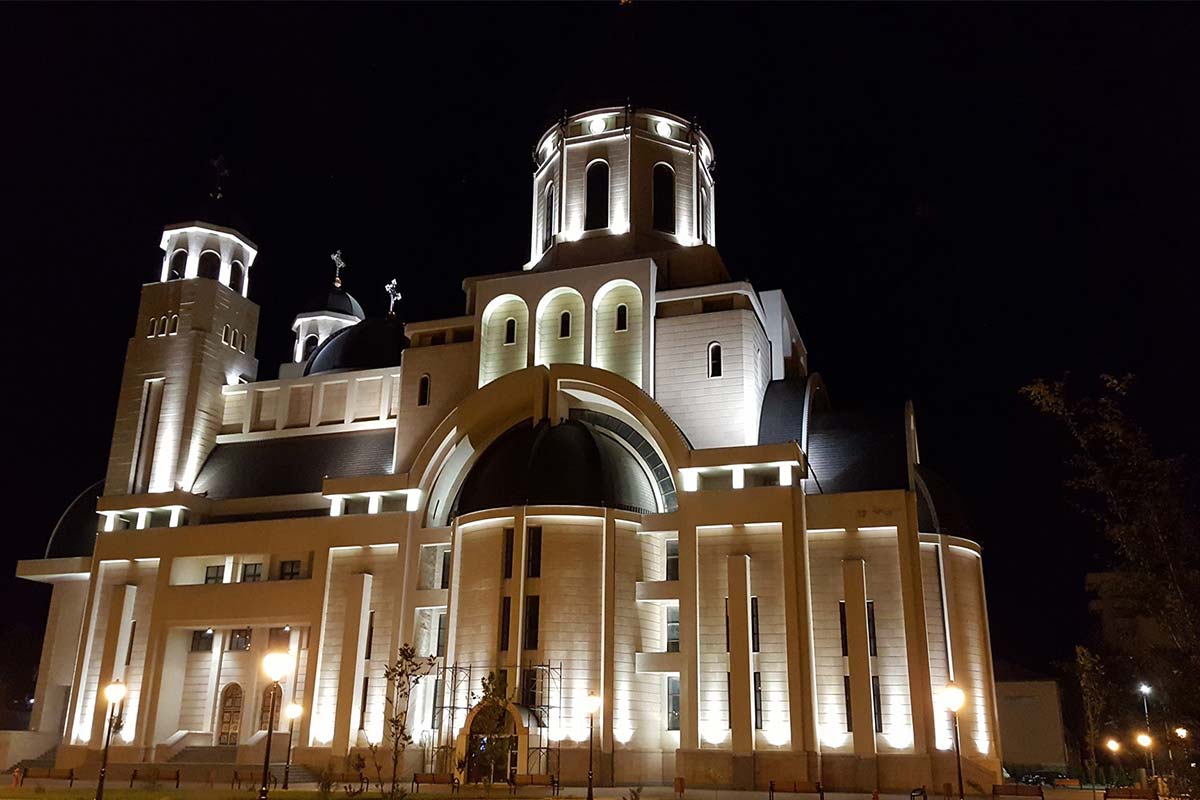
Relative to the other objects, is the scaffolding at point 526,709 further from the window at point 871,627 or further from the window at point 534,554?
the window at point 871,627

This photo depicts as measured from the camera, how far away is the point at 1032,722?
147ft

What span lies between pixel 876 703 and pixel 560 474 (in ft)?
36.7

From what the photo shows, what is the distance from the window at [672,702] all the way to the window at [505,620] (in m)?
5.07

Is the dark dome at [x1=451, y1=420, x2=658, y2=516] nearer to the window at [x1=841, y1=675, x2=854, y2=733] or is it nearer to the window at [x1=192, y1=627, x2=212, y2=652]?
the window at [x1=841, y1=675, x2=854, y2=733]

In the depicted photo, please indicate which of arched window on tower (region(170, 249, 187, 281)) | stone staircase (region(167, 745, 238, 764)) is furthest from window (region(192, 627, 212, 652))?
arched window on tower (region(170, 249, 187, 281))

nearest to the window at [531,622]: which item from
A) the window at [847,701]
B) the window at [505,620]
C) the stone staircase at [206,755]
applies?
the window at [505,620]

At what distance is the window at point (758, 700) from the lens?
2939 cm

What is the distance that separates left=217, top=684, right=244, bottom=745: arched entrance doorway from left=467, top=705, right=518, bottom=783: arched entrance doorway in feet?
38.0

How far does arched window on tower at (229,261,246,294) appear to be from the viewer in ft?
145

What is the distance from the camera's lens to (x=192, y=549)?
3662cm

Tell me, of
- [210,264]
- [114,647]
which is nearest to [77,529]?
[114,647]

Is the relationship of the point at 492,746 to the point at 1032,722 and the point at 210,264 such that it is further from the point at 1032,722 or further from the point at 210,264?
the point at 1032,722

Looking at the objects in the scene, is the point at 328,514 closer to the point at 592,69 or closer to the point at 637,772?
the point at 637,772

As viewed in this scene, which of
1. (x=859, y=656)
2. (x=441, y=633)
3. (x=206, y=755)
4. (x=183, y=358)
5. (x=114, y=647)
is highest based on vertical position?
(x=183, y=358)
